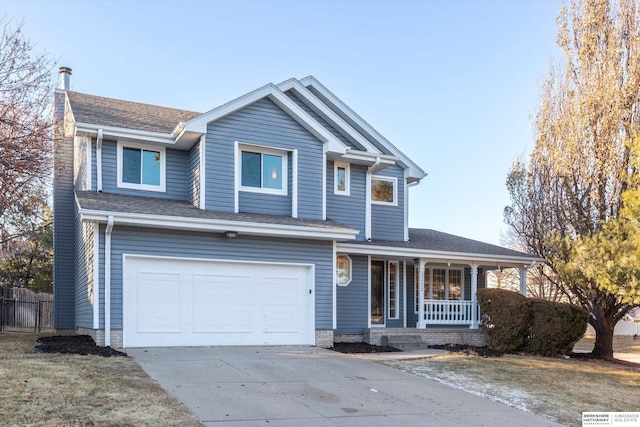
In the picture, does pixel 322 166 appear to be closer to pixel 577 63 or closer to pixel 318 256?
pixel 318 256

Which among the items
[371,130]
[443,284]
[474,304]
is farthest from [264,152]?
[443,284]

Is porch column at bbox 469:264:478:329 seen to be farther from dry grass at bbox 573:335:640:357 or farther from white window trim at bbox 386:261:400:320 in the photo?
dry grass at bbox 573:335:640:357

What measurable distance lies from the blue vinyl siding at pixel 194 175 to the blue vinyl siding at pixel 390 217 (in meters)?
6.04

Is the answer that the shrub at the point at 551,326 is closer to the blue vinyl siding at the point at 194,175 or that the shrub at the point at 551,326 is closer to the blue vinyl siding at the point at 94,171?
the blue vinyl siding at the point at 194,175

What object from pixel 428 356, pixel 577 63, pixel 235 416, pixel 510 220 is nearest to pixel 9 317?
pixel 428 356

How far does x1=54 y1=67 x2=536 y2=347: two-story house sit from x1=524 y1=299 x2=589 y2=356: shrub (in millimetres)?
2180

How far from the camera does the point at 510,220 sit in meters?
23.5

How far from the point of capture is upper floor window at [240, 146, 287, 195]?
1512cm

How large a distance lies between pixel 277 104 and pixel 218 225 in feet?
13.5

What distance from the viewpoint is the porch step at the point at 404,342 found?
16.1 meters

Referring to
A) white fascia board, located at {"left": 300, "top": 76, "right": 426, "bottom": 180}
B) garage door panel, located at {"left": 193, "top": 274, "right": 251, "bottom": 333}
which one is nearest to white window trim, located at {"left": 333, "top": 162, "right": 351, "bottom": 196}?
white fascia board, located at {"left": 300, "top": 76, "right": 426, "bottom": 180}

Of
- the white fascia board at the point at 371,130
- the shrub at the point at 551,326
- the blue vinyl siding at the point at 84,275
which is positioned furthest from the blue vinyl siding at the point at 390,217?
the blue vinyl siding at the point at 84,275

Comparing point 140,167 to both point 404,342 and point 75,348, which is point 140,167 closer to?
point 75,348

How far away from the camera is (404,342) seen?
16188 mm
